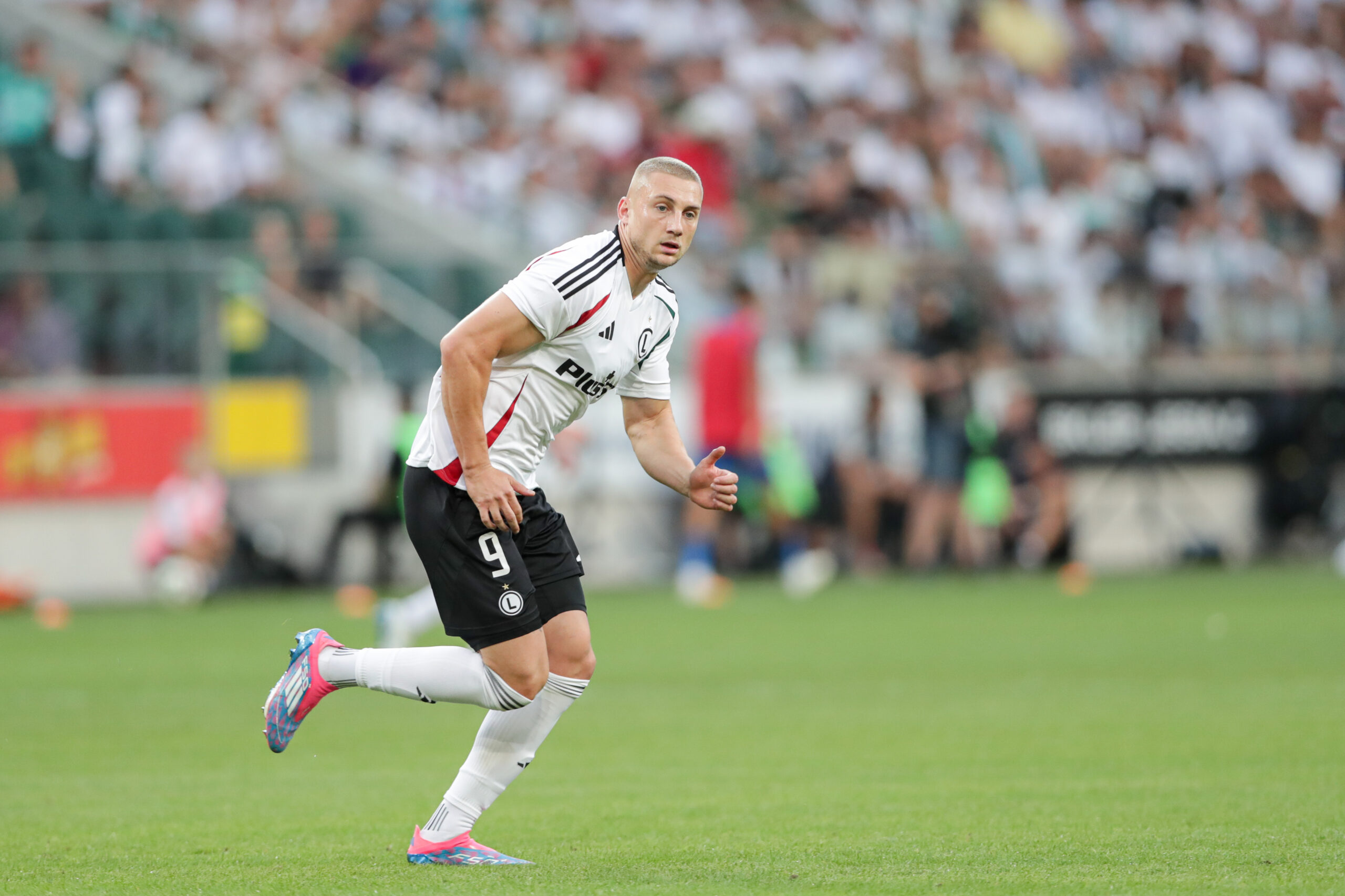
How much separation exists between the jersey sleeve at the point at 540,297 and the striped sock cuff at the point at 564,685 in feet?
3.75

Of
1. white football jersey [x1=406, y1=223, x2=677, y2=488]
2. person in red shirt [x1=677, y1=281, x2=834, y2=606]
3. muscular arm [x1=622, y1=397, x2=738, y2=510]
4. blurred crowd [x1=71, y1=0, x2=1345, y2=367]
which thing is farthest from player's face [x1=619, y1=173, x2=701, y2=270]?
blurred crowd [x1=71, y1=0, x2=1345, y2=367]

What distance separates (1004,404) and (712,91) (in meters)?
6.16

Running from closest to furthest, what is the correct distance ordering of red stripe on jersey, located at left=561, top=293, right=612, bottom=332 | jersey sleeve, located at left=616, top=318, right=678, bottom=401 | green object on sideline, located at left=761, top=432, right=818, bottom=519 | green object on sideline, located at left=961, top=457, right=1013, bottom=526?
red stripe on jersey, located at left=561, top=293, right=612, bottom=332 → jersey sleeve, located at left=616, top=318, right=678, bottom=401 → green object on sideline, located at left=761, top=432, right=818, bottom=519 → green object on sideline, located at left=961, top=457, right=1013, bottom=526

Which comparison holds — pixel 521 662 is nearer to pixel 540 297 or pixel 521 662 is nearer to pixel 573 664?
pixel 573 664

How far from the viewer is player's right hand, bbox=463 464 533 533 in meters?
5.64

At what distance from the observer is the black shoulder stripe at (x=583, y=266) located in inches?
→ 225

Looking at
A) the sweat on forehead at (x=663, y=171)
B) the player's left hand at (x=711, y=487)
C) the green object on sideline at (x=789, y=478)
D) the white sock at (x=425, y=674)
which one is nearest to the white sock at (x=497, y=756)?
the white sock at (x=425, y=674)

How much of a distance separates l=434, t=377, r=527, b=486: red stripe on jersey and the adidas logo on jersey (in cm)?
13

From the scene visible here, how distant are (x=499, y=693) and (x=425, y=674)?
0.88 feet

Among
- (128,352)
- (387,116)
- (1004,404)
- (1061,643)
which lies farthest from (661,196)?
(387,116)

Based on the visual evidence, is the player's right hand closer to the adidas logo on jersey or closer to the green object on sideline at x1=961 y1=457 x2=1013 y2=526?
the adidas logo on jersey

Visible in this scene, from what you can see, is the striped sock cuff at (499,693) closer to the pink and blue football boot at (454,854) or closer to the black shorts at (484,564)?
the black shorts at (484,564)

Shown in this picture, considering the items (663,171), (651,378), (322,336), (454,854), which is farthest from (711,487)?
(322,336)

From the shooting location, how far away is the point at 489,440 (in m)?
5.93
